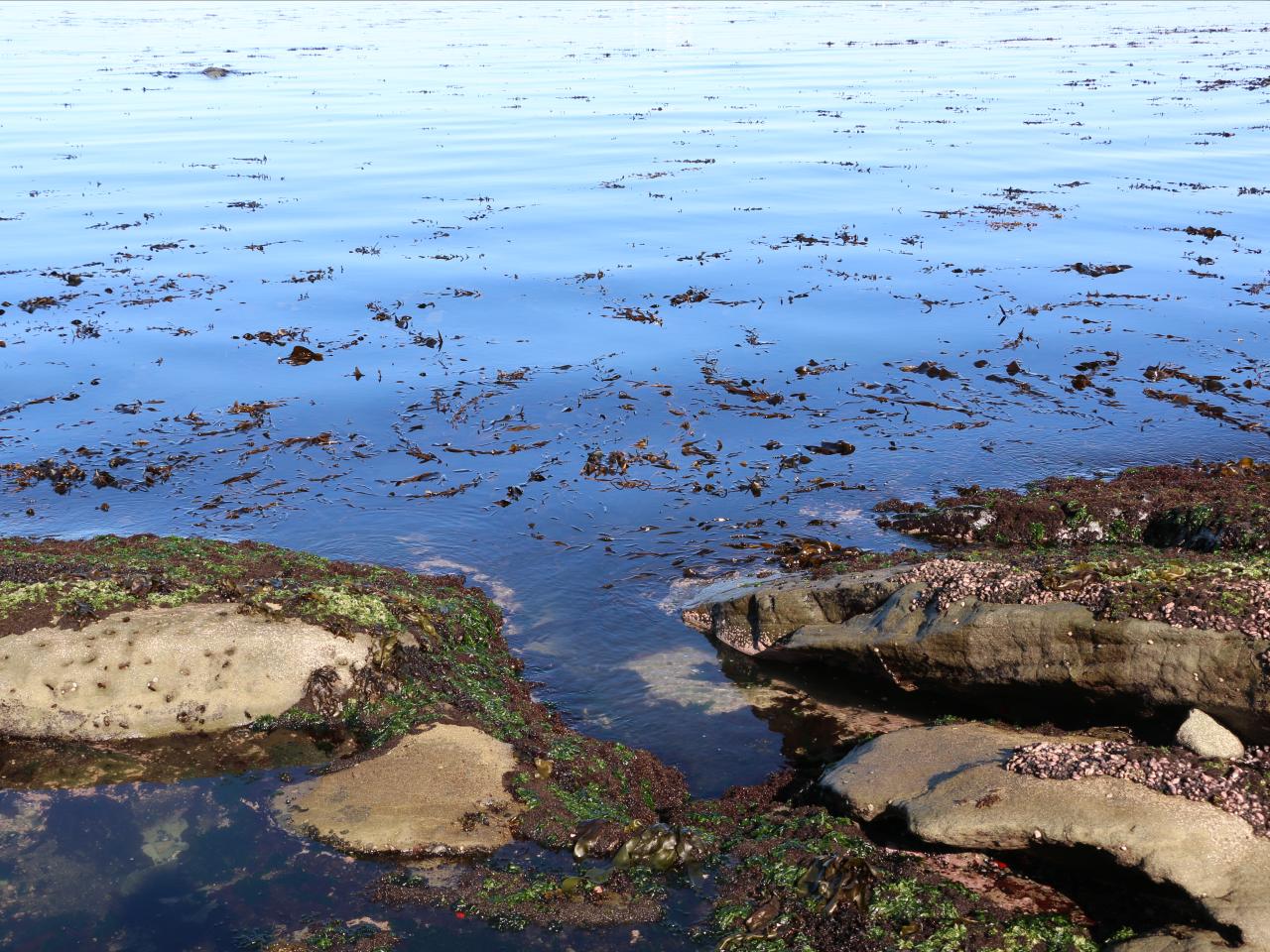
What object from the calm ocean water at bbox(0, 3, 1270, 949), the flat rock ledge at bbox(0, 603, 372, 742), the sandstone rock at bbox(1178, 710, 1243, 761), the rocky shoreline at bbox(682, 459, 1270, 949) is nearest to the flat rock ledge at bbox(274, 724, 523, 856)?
the calm ocean water at bbox(0, 3, 1270, 949)

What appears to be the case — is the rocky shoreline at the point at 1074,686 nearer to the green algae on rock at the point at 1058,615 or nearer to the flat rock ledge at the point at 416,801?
the green algae on rock at the point at 1058,615

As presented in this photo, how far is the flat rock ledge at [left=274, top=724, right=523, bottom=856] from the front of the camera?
8.23 m

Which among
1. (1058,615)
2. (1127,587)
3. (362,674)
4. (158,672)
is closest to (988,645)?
(1058,615)

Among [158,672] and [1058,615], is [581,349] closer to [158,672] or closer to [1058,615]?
[158,672]

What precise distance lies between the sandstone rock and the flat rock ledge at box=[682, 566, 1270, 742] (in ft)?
0.70

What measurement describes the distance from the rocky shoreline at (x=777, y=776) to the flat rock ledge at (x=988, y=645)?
0.09 ft

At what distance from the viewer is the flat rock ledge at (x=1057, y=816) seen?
697 cm

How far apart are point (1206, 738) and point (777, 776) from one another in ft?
11.2

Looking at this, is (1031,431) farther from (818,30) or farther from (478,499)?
(818,30)

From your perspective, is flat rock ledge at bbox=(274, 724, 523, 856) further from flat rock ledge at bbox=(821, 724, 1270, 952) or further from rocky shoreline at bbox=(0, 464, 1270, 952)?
flat rock ledge at bbox=(821, 724, 1270, 952)

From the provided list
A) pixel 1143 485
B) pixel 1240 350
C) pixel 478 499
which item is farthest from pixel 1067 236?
pixel 478 499

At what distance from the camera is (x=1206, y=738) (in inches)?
323

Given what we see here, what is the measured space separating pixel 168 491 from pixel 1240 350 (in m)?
18.0

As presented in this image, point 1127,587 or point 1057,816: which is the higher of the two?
point 1127,587
